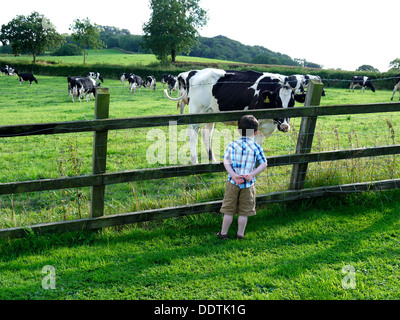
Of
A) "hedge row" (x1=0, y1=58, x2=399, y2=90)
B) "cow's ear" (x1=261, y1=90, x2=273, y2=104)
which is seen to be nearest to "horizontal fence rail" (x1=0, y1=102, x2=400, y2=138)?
"cow's ear" (x1=261, y1=90, x2=273, y2=104)

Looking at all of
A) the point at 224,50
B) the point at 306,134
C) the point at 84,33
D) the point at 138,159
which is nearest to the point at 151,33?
the point at 84,33

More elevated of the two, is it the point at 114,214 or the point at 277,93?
the point at 277,93

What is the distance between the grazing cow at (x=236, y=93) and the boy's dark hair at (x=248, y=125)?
2.97 metres

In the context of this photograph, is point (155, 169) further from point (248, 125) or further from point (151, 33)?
point (151, 33)

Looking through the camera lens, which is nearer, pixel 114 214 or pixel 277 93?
pixel 114 214

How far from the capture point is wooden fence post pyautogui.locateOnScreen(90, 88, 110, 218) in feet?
12.9

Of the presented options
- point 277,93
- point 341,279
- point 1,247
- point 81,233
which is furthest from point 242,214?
point 277,93

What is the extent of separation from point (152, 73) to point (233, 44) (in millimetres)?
65757

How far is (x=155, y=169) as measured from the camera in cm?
428

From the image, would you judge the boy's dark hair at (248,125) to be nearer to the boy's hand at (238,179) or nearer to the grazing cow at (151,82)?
the boy's hand at (238,179)

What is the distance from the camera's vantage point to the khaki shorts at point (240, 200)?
4.11 meters

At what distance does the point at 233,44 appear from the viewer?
102562 mm

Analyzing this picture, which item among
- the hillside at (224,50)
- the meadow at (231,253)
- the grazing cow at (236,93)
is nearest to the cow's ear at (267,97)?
the grazing cow at (236,93)
